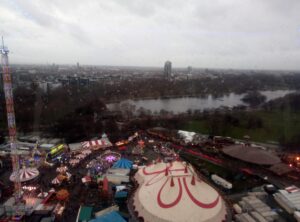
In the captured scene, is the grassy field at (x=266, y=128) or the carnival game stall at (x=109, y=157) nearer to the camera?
the carnival game stall at (x=109, y=157)

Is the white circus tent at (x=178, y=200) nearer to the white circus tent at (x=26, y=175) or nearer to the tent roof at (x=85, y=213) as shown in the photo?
the tent roof at (x=85, y=213)

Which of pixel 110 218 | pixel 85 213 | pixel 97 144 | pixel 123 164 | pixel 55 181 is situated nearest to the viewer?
pixel 110 218

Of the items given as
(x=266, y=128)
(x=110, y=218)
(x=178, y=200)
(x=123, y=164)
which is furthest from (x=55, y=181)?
(x=266, y=128)

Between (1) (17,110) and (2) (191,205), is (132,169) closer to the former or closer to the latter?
(2) (191,205)

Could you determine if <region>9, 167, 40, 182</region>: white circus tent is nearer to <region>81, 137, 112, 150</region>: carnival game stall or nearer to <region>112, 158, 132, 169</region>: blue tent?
<region>112, 158, 132, 169</region>: blue tent

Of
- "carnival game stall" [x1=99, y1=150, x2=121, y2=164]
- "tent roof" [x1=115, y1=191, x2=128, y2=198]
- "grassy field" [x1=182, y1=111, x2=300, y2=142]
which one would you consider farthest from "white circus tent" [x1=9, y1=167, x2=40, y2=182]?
"grassy field" [x1=182, y1=111, x2=300, y2=142]

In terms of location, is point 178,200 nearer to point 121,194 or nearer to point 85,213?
point 121,194

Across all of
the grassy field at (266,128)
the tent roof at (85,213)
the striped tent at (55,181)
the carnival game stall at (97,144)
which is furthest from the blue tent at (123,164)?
the grassy field at (266,128)
